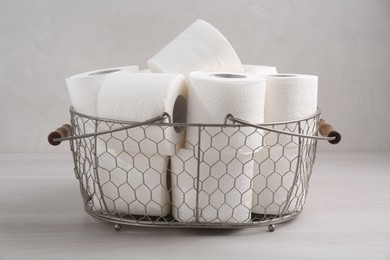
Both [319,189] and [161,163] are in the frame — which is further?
[319,189]

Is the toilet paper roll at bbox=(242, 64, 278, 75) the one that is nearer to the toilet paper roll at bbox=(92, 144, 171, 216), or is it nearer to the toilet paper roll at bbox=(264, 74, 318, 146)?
the toilet paper roll at bbox=(264, 74, 318, 146)

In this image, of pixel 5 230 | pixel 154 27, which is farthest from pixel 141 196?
pixel 154 27

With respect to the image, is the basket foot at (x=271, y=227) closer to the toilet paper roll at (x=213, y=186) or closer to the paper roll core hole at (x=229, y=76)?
the toilet paper roll at (x=213, y=186)

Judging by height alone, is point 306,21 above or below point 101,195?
above

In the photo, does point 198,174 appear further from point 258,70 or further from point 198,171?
point 258,70

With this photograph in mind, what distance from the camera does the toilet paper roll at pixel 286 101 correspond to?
65 centimetres

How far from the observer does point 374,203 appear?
78 centimetres

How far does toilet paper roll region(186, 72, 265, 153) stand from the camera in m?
0.60

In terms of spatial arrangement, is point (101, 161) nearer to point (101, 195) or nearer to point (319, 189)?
point (101, 195)

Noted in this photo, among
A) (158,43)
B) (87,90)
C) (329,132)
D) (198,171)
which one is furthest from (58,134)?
(158,43)

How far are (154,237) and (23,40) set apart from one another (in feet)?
1.68

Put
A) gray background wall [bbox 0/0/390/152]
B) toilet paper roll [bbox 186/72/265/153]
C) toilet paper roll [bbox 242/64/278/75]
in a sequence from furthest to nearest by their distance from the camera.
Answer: gray background wall [bbox 0/0/390/152] < toilet paper roll [bbox 242/64/278/75] < toilet paper roll [bbox 186/72/265/153]

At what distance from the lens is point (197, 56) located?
2.24 feet

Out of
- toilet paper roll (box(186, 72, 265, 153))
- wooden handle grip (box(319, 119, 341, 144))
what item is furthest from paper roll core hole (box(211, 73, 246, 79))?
wooden handle grip (box(319, 119, 341, 144))
